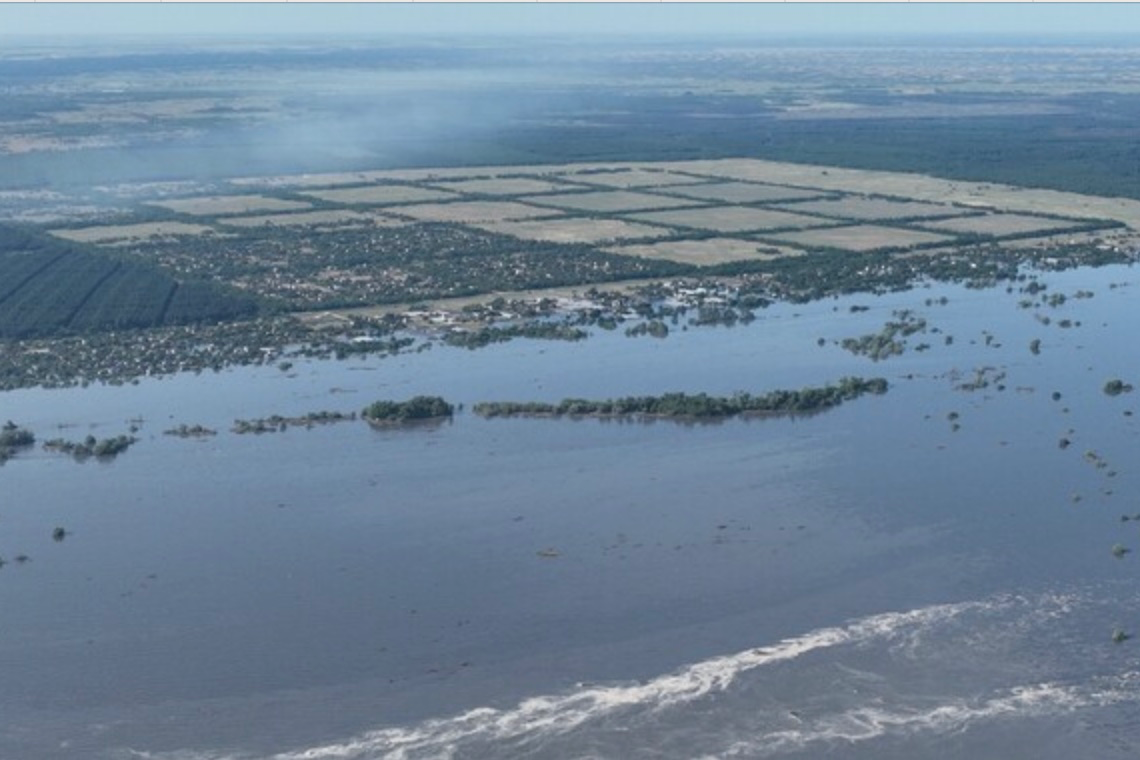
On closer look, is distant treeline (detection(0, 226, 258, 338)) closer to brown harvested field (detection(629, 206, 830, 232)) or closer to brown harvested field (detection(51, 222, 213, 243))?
brown harvested field (detection(51, 222, 213, 243))

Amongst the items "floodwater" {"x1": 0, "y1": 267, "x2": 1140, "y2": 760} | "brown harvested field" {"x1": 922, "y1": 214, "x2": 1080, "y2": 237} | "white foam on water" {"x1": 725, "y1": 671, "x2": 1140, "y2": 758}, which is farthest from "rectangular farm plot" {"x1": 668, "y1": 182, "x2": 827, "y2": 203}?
"white foam on water" {"x1": 725, "y1": 671, "x2": 1140, "y2": 758}

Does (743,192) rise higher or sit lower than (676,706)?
higher

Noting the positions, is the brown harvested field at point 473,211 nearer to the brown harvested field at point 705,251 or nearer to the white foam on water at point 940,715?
the brown harvested field at point 705,251

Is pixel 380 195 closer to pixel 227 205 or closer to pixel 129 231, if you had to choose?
pixel 227 205

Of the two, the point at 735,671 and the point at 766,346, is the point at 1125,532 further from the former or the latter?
the point at 766,346

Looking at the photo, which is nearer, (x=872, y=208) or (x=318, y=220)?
(x=318, y=220)

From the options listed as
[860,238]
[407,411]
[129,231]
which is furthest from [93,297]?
[860,238]
